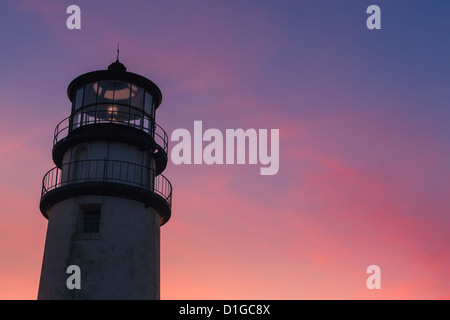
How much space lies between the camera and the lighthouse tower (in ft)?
82.4

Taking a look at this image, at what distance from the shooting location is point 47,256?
85.8 feet

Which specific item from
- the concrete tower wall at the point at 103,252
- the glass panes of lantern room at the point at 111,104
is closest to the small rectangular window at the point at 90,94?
the glass panes of lantern room at the point at 111,104

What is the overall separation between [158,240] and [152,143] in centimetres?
521

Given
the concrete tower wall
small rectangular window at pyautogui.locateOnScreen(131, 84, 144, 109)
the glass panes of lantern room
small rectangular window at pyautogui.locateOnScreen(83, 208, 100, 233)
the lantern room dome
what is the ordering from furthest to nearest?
small rectangular window at pyautogui.locateOnScreen(131, 84, 144, 109)
the lantern room dome
the glass panes of lantern room
small rectangular window at pyautogui.locateOnScreen(83, 208, 100, 233)
the concrete tower wall

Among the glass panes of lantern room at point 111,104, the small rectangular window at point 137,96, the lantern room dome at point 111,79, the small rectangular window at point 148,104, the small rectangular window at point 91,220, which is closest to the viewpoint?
the small rectangular window at point 91,220

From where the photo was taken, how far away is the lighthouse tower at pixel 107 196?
2512 cm

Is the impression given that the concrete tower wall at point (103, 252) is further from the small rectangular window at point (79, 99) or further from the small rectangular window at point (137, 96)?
the small rectangular window at point (137, 96)

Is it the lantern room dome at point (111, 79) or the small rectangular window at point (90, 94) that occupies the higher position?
the lantern room dome at point (111, 79)

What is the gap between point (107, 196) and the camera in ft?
86.5

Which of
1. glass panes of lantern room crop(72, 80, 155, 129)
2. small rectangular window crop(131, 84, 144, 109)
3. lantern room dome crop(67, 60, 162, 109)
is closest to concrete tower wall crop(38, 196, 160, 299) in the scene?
glass panes of lantern room crop(72, 80, 155, 129)

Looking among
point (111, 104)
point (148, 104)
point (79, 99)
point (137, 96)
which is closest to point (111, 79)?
point (111, 104)

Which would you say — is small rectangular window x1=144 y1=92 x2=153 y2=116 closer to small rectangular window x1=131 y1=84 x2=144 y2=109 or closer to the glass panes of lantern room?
the glass panes of lantern room
